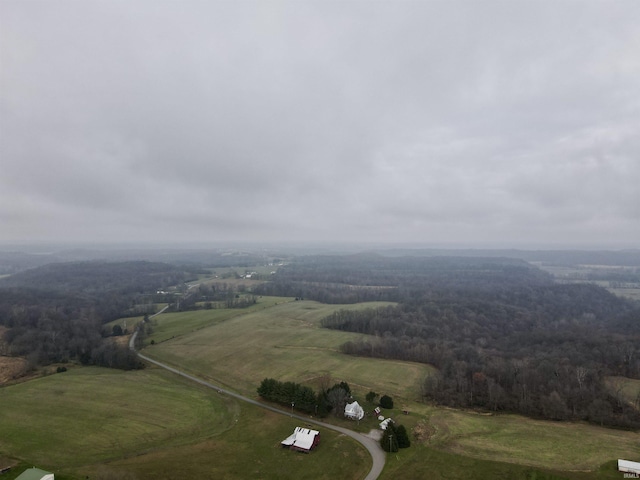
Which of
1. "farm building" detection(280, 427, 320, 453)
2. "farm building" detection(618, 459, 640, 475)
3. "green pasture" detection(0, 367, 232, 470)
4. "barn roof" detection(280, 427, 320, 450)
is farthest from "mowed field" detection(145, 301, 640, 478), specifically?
"green pasture" detection(0, 367, 232, 470)

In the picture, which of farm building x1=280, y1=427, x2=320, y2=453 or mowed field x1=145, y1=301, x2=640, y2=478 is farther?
farm building x1=280, y1=427, x2=320, y2=453

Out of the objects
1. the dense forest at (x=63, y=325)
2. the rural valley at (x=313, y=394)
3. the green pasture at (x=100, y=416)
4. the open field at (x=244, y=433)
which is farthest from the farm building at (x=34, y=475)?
the dense forest at (x=63, y=325)

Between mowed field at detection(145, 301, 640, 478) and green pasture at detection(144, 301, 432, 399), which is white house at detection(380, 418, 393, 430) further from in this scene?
green pasture at detection(144, 301, 432, 399)

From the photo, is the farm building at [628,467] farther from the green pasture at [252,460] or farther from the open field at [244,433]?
the green pasture at [252,460]

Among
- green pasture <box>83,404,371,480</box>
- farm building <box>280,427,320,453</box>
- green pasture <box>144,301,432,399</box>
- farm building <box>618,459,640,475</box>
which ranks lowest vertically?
green pasture <box>144,301,432,399</box>

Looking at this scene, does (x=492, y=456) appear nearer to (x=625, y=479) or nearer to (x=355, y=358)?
(x=625, y=479)

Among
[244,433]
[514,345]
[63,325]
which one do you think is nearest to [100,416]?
[244,433]

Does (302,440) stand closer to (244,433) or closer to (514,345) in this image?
(244,433)
